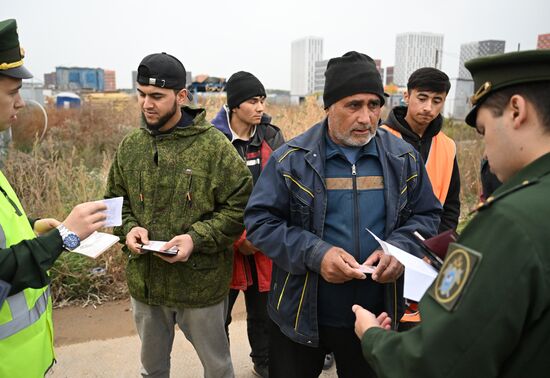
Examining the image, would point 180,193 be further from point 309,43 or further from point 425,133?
point 309,43

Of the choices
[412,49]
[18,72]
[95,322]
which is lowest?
[95,322]

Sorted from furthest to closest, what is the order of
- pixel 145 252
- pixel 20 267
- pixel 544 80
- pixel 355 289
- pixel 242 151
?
pixel 242 151
pixel 145 252
pixel 355 289
pixel 20 267
pixel 544 80

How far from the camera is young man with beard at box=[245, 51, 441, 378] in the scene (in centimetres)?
197

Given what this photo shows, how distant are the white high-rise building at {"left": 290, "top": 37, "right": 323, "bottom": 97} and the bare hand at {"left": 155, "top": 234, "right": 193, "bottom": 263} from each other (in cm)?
4151

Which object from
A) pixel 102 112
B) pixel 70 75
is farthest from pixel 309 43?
pixel 102 112

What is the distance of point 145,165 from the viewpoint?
237 centimetres

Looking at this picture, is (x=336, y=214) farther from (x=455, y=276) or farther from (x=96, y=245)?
(x=96, y=245)

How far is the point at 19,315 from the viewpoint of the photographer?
165 centimetres

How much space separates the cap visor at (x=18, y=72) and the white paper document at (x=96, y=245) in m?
0.77

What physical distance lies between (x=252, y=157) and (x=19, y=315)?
192 cm

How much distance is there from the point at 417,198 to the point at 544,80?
118 cm

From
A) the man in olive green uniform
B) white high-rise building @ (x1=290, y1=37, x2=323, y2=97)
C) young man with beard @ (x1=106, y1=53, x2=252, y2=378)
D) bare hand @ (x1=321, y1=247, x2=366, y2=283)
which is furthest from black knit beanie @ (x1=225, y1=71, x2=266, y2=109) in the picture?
white high-rise building @ (x1=290, y1=37, x2=323, y2=97)

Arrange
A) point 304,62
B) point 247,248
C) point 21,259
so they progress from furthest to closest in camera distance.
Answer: point 304,62, point 247,248, point 21,259

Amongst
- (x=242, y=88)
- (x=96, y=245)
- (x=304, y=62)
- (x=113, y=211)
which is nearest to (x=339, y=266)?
(x=113, y=211)
